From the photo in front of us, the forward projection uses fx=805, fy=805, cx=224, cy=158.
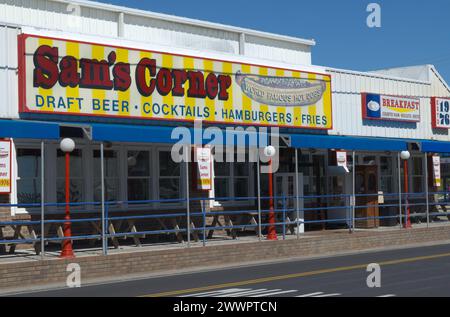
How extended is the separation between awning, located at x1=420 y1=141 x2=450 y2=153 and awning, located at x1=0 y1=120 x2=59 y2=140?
13653 mm

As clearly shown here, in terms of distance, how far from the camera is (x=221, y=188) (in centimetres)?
2359

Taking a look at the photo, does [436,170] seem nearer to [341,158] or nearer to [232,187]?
[341,158]

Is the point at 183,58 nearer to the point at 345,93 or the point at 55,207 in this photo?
the point at 55,207

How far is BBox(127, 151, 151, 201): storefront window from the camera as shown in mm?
21328

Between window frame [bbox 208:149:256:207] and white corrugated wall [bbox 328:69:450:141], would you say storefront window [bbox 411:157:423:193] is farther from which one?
window frame [bbox 208:149:256:207]

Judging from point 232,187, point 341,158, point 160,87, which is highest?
point 160,87

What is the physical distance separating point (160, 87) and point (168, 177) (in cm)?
259

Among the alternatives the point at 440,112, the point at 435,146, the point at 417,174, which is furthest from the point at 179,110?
the point at 440,112

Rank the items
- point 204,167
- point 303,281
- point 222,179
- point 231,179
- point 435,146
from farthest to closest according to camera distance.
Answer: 1. point 435,146
2. point 231,179
3. point 222,179
4. point 204,167
5. point 303,281

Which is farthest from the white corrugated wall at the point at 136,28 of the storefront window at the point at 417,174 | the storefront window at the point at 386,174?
the storefront window at the point at 417,174

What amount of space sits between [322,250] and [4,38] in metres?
9.98

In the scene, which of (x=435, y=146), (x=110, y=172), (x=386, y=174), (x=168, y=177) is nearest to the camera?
(x=110, y=172)

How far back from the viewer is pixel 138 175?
70.6 ft
